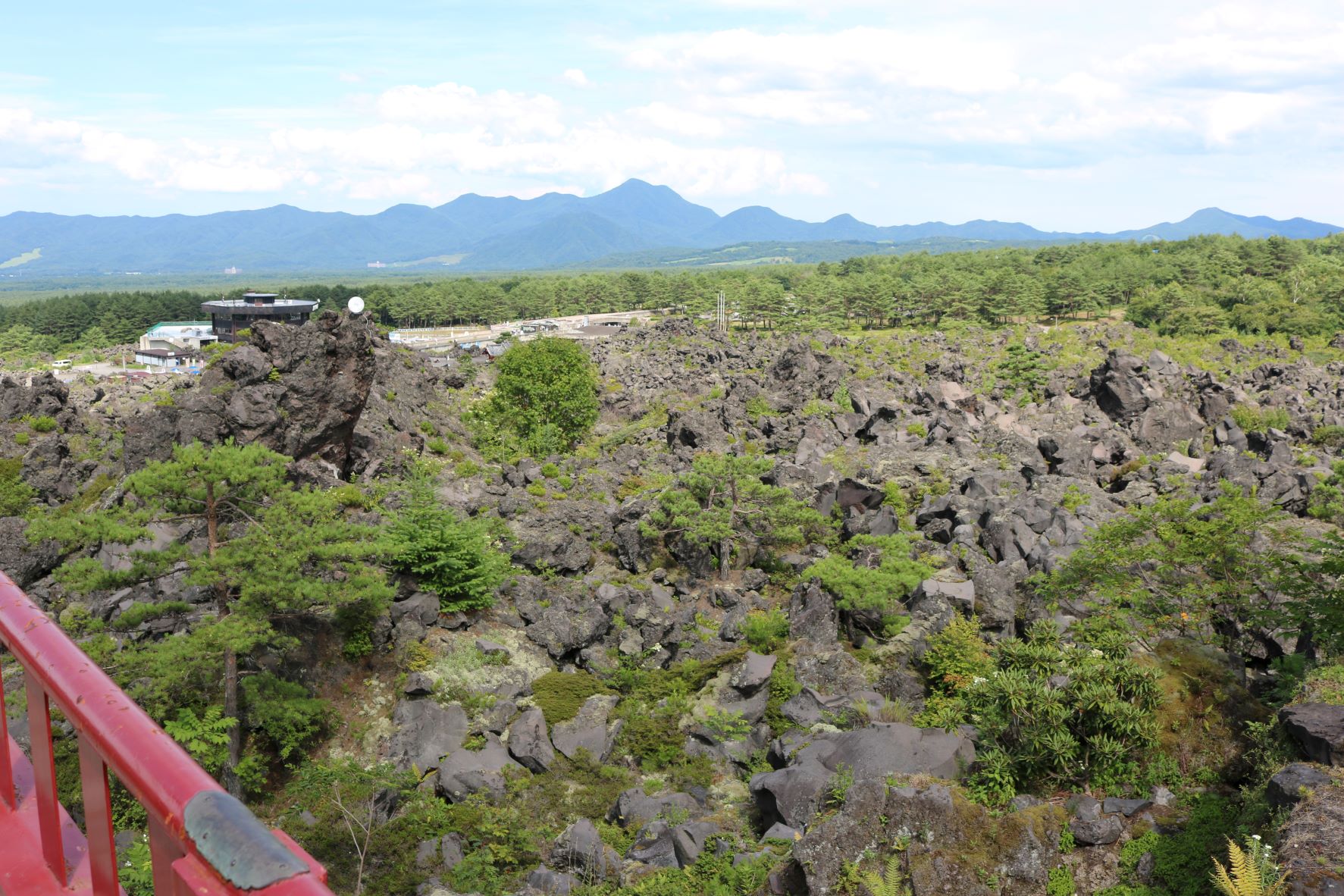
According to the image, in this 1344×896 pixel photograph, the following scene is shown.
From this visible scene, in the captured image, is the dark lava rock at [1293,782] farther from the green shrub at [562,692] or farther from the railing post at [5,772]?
the green shrub at [562,692]

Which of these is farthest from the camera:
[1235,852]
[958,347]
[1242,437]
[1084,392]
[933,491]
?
[958,347]

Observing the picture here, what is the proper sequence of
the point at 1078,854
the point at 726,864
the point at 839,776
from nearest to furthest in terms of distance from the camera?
the point at 1078,854 → the point at 726,864 → the point at 839,776

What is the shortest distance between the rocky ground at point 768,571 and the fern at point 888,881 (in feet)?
0.60

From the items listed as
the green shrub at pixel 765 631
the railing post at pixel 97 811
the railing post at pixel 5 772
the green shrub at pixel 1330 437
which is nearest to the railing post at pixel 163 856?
the railing post at pixel 97 811

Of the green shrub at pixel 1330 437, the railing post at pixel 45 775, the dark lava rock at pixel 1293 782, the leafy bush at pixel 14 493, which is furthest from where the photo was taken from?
the green shrub at pixel 1330 437

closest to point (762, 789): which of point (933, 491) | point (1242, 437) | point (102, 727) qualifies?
point (102, 727)

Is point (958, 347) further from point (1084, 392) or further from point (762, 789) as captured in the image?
point (762, 789)

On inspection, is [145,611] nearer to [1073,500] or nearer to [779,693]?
[779,693]

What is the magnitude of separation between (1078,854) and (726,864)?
15.1ft

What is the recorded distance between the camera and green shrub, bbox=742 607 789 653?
21.0m

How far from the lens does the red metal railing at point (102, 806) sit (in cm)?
140

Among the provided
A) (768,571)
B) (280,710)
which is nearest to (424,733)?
(280,710)

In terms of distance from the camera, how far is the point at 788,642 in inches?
827

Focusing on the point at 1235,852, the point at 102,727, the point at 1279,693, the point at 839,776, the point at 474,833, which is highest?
the point at 102,727
